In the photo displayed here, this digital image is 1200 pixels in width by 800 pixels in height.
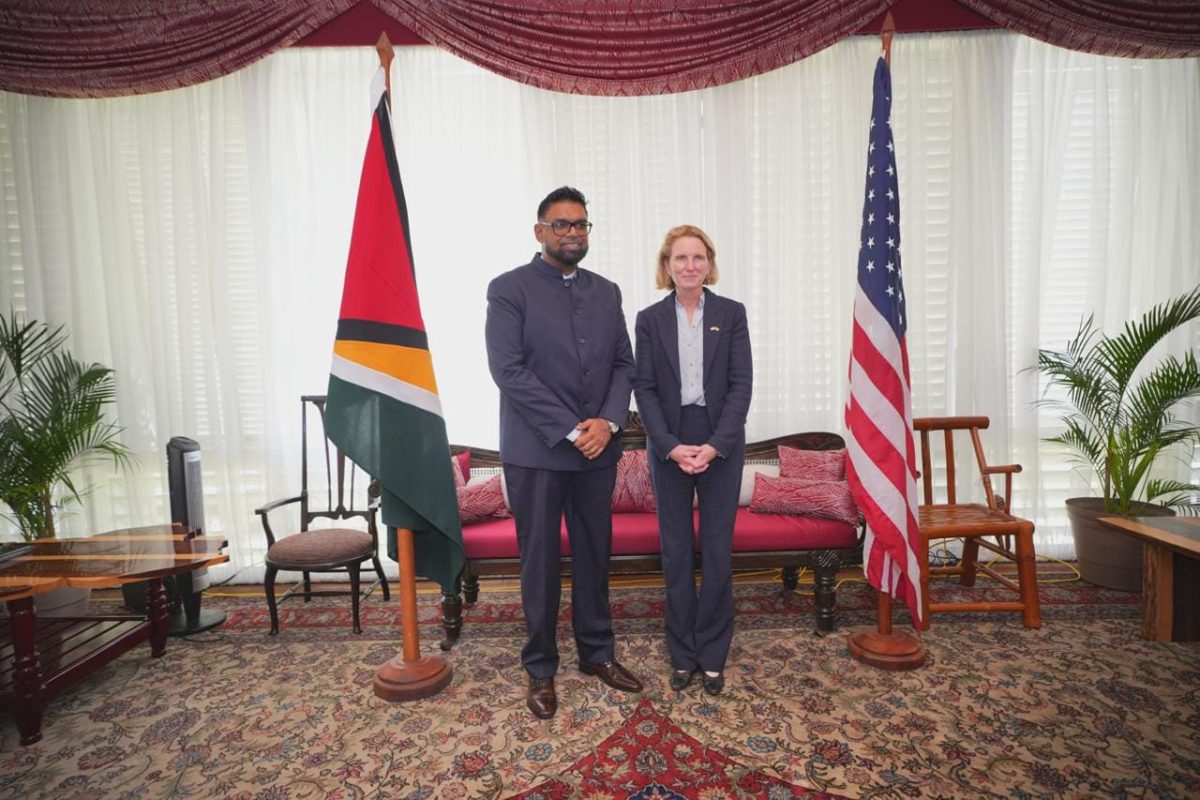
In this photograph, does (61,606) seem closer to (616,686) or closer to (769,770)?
(616,686)

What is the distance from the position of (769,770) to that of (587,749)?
602mm

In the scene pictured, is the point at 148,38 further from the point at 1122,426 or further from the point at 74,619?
the point at 1122,426

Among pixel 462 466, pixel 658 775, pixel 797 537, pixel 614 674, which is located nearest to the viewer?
pixel 658 775

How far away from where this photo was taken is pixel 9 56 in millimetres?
3516

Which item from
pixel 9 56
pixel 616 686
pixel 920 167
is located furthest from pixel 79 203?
pixel 920 167

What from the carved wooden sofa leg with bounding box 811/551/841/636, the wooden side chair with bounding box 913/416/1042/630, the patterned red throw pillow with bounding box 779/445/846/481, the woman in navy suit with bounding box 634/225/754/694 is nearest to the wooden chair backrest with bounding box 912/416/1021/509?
the wooden side chair with bounding box 913/416/1042/630

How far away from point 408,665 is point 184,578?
1465mm

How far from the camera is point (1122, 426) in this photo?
141 inches

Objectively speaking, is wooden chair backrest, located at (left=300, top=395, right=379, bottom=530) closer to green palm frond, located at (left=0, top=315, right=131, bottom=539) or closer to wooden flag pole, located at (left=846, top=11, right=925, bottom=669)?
green palm frond, located at (left=0, top=315, right=131, bottom=539)

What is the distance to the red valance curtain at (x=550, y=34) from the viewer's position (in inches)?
136

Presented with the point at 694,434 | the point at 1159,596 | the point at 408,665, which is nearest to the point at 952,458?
the point at 1159,596

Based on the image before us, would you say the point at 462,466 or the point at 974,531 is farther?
the point at 462,466

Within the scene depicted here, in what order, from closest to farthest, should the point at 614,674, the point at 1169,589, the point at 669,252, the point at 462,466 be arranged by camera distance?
the point at 614,674, the point at 669,252, the point at 1169,589, the point at 462,466

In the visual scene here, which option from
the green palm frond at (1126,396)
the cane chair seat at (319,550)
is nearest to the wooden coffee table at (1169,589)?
the green palm frond at (1126,396)
